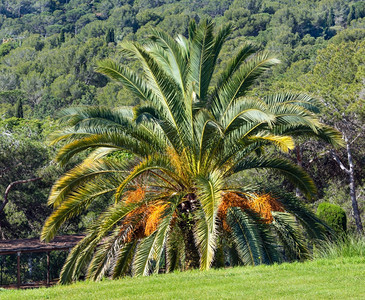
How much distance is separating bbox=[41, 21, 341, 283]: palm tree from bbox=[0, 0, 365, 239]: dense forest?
1033mm

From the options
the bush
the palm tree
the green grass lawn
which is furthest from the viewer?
the bush

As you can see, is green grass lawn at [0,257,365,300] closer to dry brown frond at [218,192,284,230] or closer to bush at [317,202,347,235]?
dry brown frond at [218,192,284,230]

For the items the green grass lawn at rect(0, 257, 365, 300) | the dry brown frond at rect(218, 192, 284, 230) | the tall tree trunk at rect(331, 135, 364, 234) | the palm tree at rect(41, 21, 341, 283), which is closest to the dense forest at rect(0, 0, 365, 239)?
the tall tree trunk at rect(331, 135, 364, 234)

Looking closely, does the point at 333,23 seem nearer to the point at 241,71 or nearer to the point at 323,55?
the point at 323,55

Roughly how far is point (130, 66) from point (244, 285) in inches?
2427

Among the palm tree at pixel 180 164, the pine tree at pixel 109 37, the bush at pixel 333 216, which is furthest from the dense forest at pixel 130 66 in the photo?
the bush at pixel 333 216

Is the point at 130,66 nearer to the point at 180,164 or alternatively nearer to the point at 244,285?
the point at 180,164

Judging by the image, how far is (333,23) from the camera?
11688cm

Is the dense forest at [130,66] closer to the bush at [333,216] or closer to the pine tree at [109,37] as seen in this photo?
the pine tree at [109,37]

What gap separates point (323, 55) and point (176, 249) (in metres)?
28.7

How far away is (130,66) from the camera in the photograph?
69062mm

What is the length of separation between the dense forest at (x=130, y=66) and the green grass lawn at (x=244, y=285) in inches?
166

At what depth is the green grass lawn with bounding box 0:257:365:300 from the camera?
8.36 meters

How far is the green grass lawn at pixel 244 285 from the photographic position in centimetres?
836
